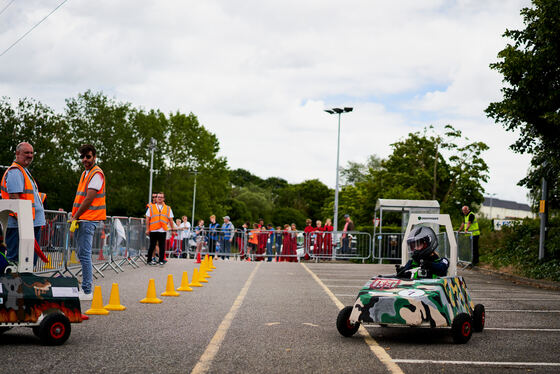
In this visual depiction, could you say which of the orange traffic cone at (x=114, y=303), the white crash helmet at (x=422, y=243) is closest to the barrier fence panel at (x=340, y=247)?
the orange traffic cone at (x=114, y=303)

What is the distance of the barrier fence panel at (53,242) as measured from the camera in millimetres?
12938

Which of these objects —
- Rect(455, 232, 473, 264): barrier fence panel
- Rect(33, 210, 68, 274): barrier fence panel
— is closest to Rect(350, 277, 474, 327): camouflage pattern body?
Rect(33, 210, 68, 274): barrier fence panel

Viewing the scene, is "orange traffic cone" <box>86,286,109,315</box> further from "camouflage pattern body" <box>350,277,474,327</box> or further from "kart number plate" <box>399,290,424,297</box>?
"kart number plate" <box>399,290,424,297</box>

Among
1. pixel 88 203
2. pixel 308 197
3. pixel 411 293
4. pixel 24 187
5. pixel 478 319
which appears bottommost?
pixel 478 319

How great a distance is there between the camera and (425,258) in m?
8.34

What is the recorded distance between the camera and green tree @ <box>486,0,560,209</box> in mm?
17578

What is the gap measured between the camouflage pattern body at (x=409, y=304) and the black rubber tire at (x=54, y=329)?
3.01 metres

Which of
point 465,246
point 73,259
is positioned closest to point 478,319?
point 73,259

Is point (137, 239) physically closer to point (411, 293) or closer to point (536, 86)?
point (536, 86)

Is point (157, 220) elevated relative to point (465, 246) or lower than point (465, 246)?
elevated

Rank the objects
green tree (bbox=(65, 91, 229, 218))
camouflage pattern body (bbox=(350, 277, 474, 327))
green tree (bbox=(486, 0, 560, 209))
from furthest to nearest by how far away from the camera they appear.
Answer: green tree (bbox=(65, 91, 229, 218)) → green tree (bbox=(486, 0, 560, 209)) → camouflage pattern body (bbox=(350, 277, 474, 327))

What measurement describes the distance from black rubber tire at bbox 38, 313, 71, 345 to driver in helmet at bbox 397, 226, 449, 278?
3.81 metres

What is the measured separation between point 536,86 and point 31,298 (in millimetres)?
15169

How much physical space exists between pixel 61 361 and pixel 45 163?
5419 cm
